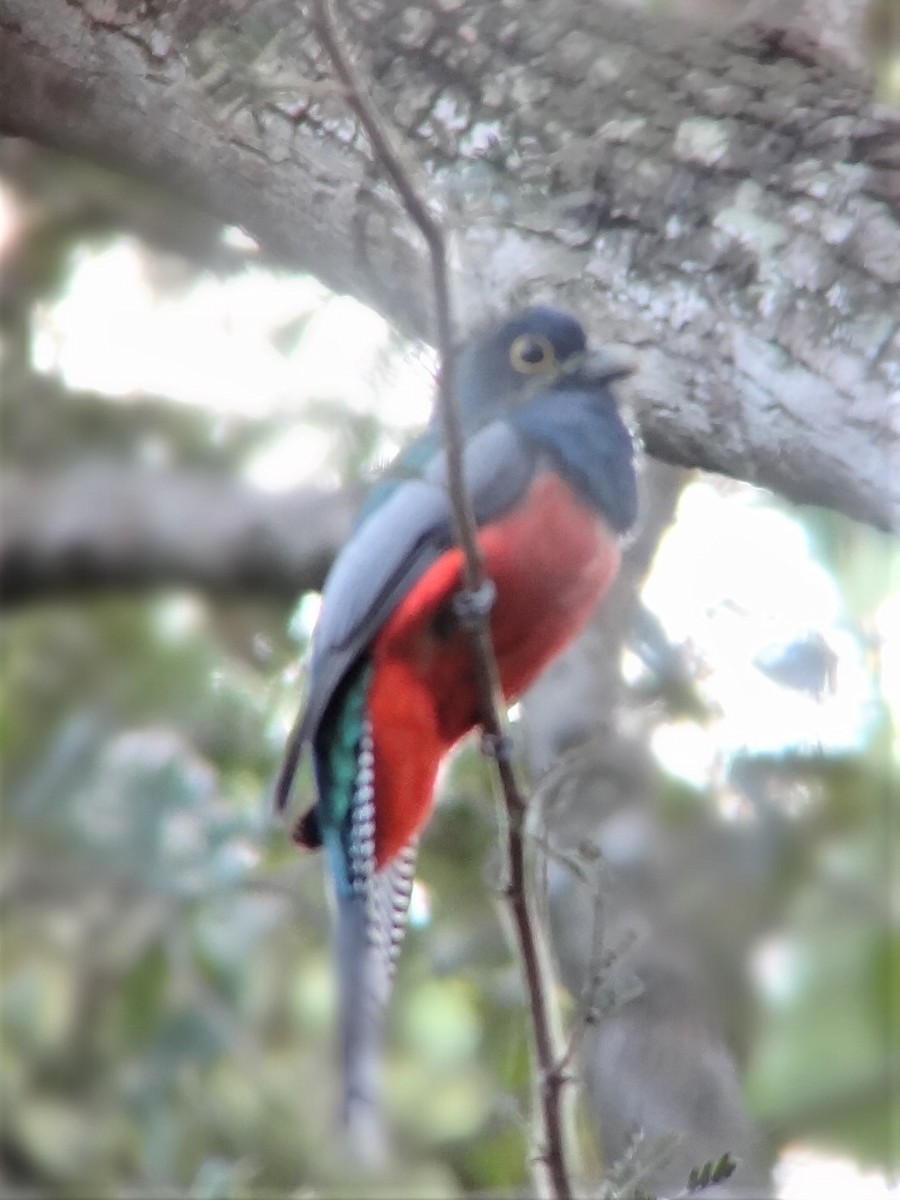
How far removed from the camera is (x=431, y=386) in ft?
5.93

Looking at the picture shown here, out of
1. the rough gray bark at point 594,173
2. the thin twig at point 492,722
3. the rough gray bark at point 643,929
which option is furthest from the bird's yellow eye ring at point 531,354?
the thin twig at point 492,722

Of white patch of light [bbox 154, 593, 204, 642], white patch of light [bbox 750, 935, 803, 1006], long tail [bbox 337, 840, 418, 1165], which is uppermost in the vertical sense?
white patch of light [bbox 154, 593, 204, 642]

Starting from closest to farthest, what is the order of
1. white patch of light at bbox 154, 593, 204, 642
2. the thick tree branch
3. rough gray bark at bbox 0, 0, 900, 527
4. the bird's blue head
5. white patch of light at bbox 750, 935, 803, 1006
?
rough gray bark at bbox 0, 0, 900, 527
white patch of light at bbox 750, 935, 803, 1006
the bird's blue head
the thick tree branch
white patch of light at bbox 154, 593, 204, 642

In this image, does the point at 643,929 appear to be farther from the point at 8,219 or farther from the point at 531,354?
the point at 8,219

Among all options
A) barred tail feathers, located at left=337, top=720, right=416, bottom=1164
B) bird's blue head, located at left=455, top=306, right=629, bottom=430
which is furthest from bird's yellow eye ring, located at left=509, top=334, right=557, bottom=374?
barred tail feathers, located at left=337, top=720, right=416, bottom=1164

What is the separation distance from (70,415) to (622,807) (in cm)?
149

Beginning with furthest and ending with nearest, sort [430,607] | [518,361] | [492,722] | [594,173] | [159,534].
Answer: [159,534] < [518,361] < [430,607] < [594,173] < [492,722]

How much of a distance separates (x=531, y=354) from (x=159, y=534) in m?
1.10

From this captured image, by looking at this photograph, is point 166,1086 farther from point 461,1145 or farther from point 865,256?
point 865,256

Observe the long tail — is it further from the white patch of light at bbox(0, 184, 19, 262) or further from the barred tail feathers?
the white patch of light at bbox(0, 184, 19, 262)

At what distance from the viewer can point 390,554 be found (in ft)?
8.36

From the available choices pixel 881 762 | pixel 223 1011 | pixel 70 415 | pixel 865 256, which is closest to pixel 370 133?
pixel 865 256

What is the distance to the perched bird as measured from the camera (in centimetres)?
247

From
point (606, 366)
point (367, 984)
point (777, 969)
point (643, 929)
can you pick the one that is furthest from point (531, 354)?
point (367, 984)
